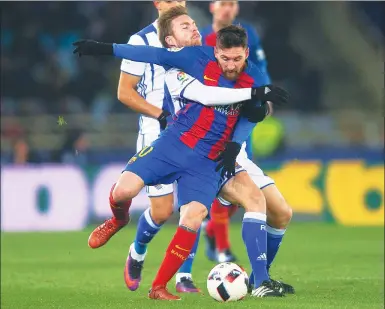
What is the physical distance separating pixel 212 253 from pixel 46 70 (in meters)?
9.71

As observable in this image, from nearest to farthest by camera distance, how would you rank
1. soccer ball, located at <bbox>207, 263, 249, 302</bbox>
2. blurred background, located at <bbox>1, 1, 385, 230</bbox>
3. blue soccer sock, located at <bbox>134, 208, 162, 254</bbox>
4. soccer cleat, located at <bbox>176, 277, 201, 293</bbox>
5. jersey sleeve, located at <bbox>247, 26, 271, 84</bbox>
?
soccer ball, located at <bbox>207, 263, 249, 302</bbox> → soccer cleat, located at <bbox>176, 277, 201, 293</bbox> → blue soccer sock, located at <bbox>134, 208, 162, 254</bbox> → jersey sleeve, located at <bbox>247, 26, 271, 84</bbox> → blurred background, located at <bbox>1, 1, 385, 230</bbox>

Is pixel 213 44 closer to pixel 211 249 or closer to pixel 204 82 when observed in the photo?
pixel 211 249

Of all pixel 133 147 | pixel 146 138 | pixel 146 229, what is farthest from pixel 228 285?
pixel 133 147

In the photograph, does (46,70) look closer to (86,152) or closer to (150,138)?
(86,152)

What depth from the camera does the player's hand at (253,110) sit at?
7.19 metres

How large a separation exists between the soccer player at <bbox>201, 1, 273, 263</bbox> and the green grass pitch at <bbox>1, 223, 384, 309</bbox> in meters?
0.20

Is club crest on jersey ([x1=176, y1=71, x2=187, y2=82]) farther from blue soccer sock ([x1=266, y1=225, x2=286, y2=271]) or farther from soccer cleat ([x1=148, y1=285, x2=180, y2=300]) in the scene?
soccer cleat ([x1=148, y1=285, x2=180, y2=300])

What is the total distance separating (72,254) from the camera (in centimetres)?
1207

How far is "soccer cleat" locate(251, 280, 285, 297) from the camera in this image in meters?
7.00

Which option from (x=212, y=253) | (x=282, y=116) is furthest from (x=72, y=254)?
(x=282, y=116)

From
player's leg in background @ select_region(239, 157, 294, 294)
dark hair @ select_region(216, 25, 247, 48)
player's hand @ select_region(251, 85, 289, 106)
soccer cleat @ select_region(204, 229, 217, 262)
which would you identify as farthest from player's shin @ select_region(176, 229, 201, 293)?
soccer cleat @ select_region(204, 229, 217, 262)

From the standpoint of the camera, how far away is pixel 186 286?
7984mm

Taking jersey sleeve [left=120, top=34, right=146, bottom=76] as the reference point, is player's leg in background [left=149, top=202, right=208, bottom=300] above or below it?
below

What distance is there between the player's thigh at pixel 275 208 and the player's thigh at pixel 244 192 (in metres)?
0.24
